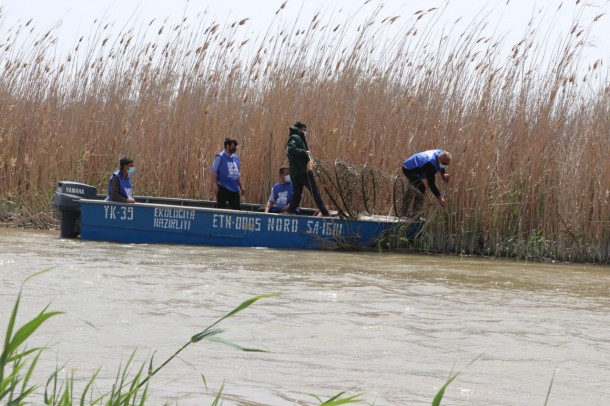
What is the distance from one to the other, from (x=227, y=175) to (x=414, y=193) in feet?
7.84

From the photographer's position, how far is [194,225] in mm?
12742

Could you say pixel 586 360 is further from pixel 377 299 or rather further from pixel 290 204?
pixel 290 204

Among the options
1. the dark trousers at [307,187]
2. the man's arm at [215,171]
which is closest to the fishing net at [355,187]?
the dark trousers at [307,187]

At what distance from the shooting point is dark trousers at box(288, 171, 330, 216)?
42.8 feet

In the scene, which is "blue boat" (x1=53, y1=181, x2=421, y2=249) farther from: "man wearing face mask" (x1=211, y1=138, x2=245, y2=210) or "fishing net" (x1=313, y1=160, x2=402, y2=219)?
"man wearing face mask" (x1=211, y1=138, x2=245, y2=210)

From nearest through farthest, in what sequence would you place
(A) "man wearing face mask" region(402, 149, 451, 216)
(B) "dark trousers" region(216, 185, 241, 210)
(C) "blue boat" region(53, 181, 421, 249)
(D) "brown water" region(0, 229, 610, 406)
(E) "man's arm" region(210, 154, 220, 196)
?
(D) "brown water" region(0, 229, 610, 406) < (A) "man wearing face mask" region(402, 149, 451, 216) < (C) "blue boat" region(53, 181, 421, 249) < (E) "man's arm" region(210, 154, 220, 196) < (B) "dark trousers" region(216, 185, 241, 210)

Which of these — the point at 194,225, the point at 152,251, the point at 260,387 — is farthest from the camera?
the point at 194,225

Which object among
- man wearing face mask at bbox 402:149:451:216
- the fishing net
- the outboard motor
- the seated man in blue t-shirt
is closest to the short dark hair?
the outboard motor

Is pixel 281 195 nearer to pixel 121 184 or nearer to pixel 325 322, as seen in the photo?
pixel 121 184

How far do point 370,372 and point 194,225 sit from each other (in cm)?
746

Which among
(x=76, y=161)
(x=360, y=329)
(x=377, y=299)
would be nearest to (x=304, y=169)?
(x=76, y=161)

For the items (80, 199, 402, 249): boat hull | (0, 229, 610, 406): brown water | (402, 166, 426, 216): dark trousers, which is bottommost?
(0, 229, 610, 406): brown water

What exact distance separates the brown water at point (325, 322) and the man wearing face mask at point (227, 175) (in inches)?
55.9

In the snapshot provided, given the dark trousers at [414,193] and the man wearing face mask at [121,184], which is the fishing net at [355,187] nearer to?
the dark trousers at [414,193]
